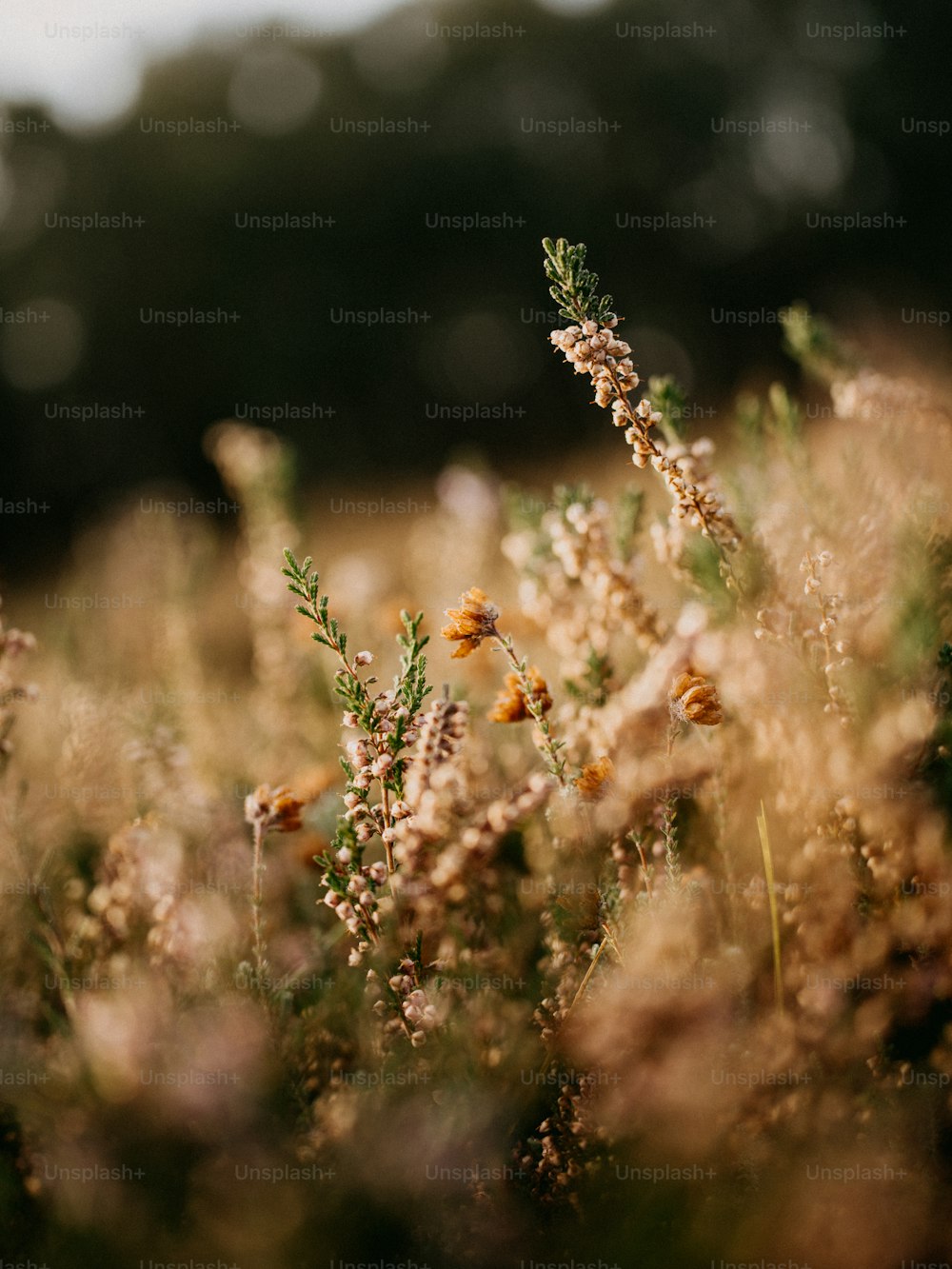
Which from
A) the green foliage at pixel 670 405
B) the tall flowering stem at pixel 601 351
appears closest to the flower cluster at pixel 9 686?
the tall flowering stem at pixel 601 351

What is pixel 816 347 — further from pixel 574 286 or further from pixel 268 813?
pixel 268 813

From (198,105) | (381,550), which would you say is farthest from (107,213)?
(381,550)

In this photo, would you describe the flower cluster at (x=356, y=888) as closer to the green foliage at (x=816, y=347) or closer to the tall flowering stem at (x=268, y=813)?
the tall flowering stem at (x=268, y=813)

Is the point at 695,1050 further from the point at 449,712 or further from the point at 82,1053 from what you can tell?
the point at 82,1053

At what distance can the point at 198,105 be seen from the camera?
15.6 metres

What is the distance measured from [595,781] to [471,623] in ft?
1.05

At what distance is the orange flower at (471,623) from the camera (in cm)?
143

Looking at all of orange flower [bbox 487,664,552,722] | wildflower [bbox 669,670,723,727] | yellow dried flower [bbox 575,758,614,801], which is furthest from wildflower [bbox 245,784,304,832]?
wildflower [bbox 669,670,723,727]

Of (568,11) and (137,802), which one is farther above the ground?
(568,11)

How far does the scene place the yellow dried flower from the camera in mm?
1356

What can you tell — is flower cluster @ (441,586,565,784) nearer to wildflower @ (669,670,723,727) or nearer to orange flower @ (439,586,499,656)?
orange flower @ (439,586,499,656)

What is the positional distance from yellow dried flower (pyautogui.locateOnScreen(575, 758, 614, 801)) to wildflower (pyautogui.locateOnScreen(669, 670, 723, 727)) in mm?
136

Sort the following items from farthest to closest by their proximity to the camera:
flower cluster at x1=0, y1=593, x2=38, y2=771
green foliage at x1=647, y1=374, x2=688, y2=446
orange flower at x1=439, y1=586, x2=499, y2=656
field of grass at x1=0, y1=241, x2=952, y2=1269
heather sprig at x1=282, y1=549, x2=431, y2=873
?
green foliage at x1=647, y1=374, x2=688, y2=446 → flower cluster at x1=0, y1=593, x2=38, y2=771 → orange flower at x1=439, y1=586, x2=499, y2=656 → heather sprig at x1=282, y1=549, x2=431, y2=873 → field of grass at x1=0, y1=241, x2=952, y2=1269

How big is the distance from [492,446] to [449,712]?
14.2 m
